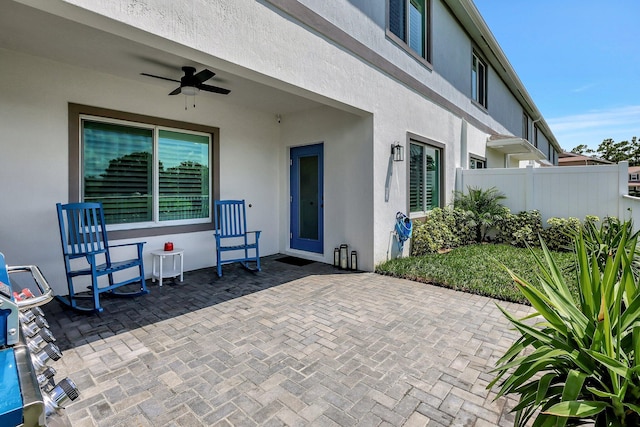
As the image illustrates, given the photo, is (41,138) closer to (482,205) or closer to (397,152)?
(397,152)

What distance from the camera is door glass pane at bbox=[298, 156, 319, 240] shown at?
6.91 m

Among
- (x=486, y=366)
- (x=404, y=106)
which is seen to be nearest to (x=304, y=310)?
(x=486, y=366)

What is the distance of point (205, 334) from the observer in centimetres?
340

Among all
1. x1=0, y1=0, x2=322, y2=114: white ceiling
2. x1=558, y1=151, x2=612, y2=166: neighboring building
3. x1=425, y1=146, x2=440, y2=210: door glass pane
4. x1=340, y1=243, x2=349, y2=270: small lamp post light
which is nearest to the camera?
x1=0, y1=0, x2=322, y2=114: white ceiling

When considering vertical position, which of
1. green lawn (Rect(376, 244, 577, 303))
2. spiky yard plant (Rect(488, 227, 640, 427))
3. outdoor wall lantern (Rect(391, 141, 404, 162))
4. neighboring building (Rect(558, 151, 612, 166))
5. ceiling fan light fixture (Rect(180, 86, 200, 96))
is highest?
neighboring building (Rect(558, 151, 612, 166))

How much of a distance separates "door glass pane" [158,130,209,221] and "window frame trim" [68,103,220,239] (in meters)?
0.14

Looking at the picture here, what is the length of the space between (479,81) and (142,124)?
1084 centimetres

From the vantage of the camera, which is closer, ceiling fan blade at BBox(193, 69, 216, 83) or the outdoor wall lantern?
ceiling fan blade at BBox(193, 69, 216, 83)

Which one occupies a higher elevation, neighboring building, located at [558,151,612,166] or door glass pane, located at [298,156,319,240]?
neighboring building, located at [558,151,612,166]

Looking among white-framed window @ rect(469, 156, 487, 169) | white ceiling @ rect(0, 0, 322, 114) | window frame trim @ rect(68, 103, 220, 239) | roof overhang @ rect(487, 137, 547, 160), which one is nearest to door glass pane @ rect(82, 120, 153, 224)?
window frame trim @ rect(68, 103, 220, 239)

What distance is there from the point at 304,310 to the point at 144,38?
336 centimetres

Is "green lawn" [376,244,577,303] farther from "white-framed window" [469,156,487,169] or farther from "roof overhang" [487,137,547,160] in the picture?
"roof overhang" [487,137,547,160]

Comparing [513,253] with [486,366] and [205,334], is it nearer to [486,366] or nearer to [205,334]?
[486,366]

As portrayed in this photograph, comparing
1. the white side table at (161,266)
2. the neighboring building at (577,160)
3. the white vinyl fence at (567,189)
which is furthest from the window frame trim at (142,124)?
the neighboring building at (577,160)
